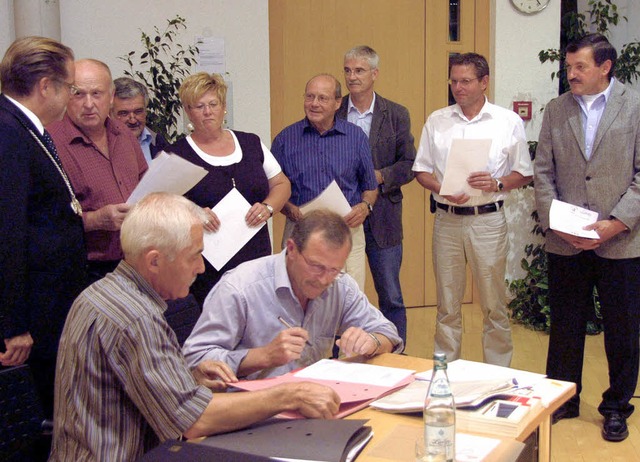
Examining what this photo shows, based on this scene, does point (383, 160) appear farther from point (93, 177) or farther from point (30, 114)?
point (30, 114)

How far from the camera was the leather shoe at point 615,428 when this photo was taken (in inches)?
139

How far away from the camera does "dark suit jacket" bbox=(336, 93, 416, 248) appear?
4.18 m

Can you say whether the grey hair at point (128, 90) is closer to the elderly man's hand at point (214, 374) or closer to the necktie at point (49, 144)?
the necktie at point (49, 144)

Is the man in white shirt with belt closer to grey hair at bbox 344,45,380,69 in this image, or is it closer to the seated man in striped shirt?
grey hair at bbox 344,45,380,69

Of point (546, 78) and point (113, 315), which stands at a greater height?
point (546, 78)

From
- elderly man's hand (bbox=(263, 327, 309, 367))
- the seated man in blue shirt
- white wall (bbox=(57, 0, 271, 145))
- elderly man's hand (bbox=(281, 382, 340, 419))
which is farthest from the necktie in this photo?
white wall (bbox=(57, 0, 271, 145))

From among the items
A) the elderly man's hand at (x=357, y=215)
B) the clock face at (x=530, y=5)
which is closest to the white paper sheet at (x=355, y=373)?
the elderly man's hand at (x=357, y=215)

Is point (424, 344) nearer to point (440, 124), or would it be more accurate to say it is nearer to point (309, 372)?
point (440, 124)

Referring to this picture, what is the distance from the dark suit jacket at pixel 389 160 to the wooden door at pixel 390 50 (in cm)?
126

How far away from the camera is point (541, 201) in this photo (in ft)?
12.3

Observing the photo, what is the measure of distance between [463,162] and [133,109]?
1584 mm

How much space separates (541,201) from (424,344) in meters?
1.61

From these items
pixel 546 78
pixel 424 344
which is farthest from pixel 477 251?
A: pixel 546 78

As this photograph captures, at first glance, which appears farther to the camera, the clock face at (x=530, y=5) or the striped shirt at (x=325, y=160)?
the clock face at (x=530, y=5)
